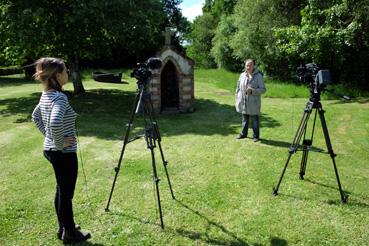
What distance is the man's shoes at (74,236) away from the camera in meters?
5.26

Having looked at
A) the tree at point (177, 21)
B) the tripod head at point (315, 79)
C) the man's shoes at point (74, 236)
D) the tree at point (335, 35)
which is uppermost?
the tree at point (177, 21)

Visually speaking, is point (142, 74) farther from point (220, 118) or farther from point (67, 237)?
point (220, 118)

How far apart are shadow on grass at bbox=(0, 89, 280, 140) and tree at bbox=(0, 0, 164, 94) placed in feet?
7.88

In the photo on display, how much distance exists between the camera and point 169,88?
51.5ft

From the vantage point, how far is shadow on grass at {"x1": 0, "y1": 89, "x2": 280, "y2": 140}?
1185 cm

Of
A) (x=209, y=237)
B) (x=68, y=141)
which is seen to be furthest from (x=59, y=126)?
(x=209, y=237)

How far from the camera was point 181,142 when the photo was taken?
34.4 ft

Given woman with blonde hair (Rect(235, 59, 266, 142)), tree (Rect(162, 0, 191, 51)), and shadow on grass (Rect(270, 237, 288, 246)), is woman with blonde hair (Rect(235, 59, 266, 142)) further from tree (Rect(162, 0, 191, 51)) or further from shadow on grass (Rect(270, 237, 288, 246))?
tree (Rect(162, 0, 191, 51))

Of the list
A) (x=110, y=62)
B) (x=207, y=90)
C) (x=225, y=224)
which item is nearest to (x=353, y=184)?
(x=225, y=224)

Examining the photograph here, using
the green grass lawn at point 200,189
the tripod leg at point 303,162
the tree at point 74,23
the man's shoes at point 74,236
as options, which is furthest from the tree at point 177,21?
the man's shoes at point 74,236

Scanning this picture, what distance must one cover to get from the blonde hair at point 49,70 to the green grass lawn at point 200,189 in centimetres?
234

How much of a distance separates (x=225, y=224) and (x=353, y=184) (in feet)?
10.2

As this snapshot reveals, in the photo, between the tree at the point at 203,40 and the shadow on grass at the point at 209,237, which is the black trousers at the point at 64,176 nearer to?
the shadow on grass at the point at 209,237

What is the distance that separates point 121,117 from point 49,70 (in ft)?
31.5
